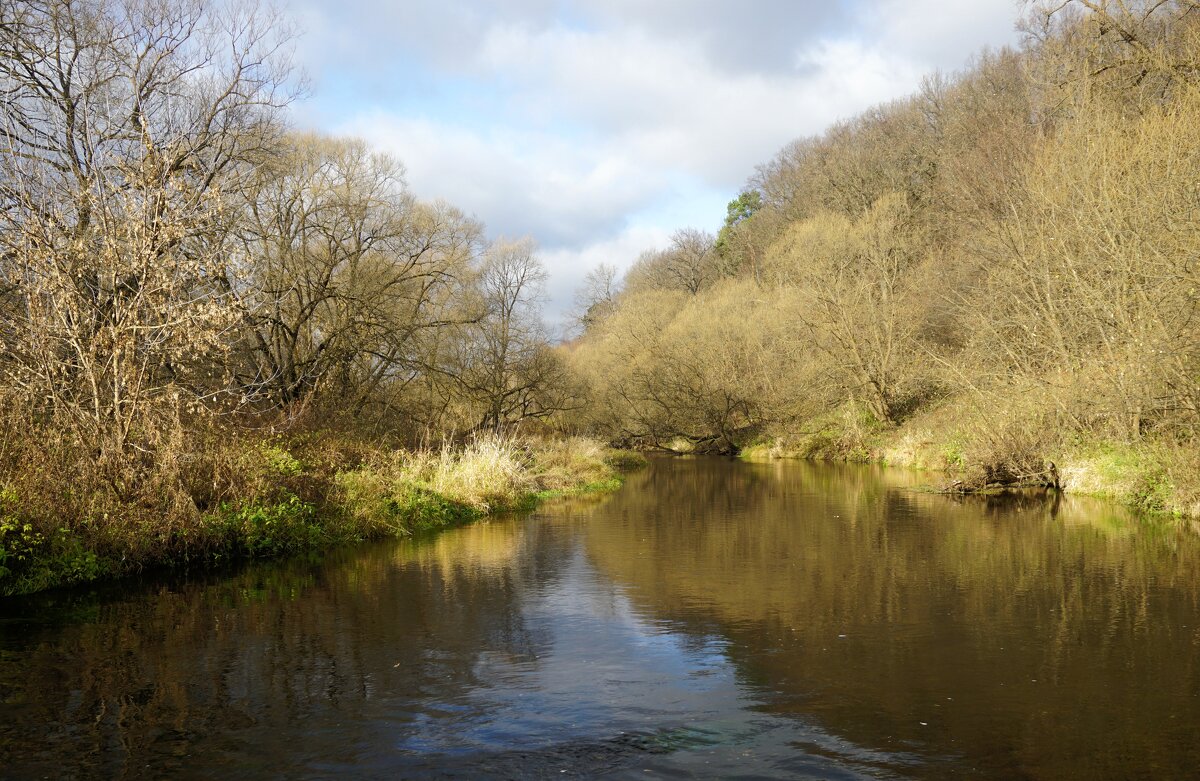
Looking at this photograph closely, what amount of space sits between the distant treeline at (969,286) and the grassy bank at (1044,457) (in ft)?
0.24

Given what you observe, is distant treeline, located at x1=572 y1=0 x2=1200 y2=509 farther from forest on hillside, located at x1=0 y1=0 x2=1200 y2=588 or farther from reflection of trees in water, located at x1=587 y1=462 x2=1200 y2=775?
reflection of trees in water, located at x1=587 y1=462 x2=1200 y2=775

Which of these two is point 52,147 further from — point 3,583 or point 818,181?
point 818,181

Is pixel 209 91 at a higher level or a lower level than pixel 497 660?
higher

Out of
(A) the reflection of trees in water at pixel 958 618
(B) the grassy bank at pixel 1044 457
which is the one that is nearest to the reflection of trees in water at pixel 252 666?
(A) the reflection of trees in water at pixel 958 618

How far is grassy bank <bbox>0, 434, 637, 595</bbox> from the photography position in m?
10.4

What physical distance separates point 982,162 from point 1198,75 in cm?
1461

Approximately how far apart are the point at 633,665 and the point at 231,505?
782 centimetres

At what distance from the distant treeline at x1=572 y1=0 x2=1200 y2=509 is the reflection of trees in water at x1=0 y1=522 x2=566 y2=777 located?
13228mm

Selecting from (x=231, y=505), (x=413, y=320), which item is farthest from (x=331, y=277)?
(x=231, y=505)

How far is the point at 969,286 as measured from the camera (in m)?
31.2

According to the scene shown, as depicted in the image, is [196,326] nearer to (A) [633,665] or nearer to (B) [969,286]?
(A) [633,665]

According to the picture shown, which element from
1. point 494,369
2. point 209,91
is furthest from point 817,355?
point 209,91

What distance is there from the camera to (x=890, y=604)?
10.0 m

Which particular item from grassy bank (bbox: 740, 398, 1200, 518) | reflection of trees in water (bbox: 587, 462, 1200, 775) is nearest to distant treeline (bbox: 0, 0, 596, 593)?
reflection of trees in water (bbox: 587, 462, 1200, 775)
